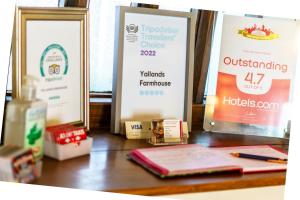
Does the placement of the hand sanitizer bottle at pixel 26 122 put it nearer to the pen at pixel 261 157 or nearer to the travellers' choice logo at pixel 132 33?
the travellers' choice logo at pixel 132 33

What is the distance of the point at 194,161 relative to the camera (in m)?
1.41

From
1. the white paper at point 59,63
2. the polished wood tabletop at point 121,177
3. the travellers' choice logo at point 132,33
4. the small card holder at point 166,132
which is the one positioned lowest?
the polished wood tabletop at point 121,177

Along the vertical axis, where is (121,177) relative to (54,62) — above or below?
below

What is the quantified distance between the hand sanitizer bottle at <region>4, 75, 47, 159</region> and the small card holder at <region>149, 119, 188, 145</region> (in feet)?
1.31

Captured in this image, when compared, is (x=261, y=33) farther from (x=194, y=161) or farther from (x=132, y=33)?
(x=194, y=161)

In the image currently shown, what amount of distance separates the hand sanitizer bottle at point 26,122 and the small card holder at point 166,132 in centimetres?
40

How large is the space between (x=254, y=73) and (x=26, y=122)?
0.82 meters

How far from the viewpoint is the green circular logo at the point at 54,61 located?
1334 millimetres

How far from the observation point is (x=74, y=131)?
1.38m

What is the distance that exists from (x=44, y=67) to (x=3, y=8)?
0.18 m

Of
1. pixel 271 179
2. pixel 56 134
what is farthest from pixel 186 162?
pixel 56 134

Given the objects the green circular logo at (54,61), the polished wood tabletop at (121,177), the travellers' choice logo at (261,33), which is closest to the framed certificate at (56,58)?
the green circular logo at (54,61)

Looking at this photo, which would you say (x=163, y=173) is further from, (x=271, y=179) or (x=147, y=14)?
(x=147, y=14)

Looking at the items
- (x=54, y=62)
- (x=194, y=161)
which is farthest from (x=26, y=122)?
(x=194, y=161)
